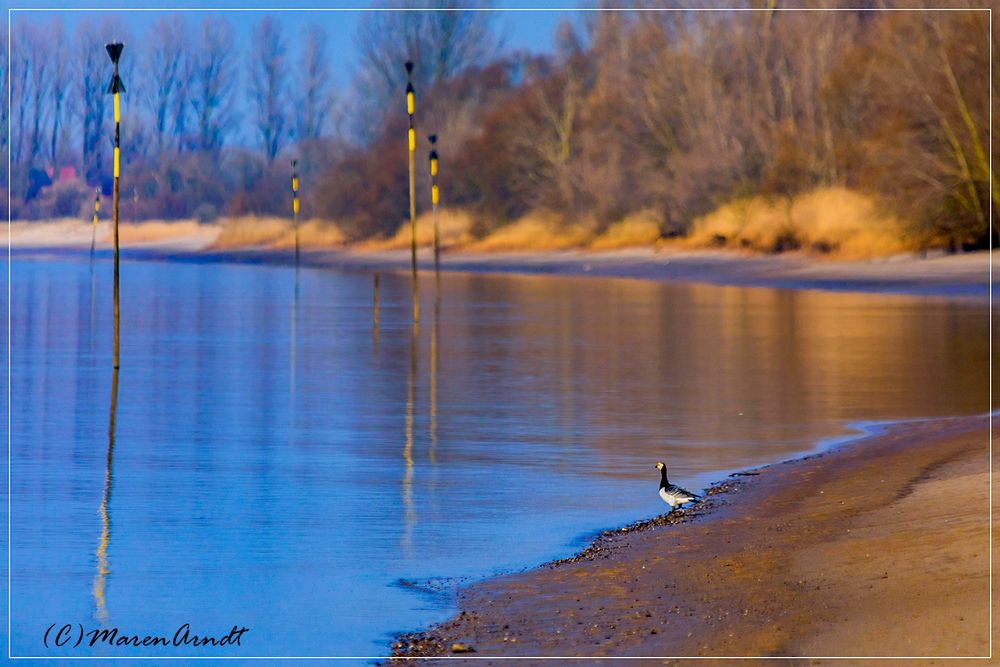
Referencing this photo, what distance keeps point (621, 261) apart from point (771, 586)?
53.5 m

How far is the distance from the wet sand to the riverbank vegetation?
1238 inches

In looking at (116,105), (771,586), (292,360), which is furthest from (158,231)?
(771,586)

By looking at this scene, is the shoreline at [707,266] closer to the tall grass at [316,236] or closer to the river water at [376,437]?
the tall grass at [316,236]

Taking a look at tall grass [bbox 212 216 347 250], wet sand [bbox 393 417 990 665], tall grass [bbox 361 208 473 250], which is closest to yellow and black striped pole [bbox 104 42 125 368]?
wet sand [bbox 393 417 990 665]

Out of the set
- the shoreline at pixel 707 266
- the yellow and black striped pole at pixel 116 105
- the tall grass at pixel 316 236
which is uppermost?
the yellow and black striped pole at pixel 116 105

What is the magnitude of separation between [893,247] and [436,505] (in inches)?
1503

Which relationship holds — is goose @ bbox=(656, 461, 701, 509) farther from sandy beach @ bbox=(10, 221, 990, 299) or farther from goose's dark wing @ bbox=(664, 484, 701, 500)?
sandy beach @ bbox=(10, 221, 990, 299)

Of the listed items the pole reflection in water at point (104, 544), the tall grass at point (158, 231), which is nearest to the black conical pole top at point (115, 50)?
the pole reflection in water at point (104, 544)

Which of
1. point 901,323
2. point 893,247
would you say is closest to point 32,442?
point 901,323

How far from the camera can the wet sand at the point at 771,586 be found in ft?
25.1

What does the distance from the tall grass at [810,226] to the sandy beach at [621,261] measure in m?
0.66

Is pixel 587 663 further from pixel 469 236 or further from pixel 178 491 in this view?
pixel 469 236

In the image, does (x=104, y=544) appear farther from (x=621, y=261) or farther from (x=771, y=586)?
(x=621, y=261)

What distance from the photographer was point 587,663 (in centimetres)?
751
